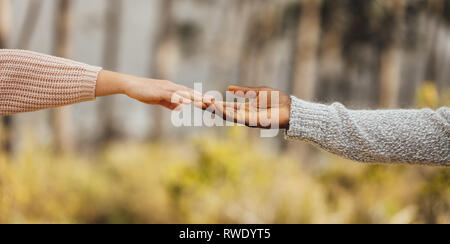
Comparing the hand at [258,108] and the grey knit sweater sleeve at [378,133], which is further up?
the hand at [258,108]

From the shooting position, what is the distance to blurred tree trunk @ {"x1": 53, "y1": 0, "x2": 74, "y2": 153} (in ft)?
19.5

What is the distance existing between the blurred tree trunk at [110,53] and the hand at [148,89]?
8880 millimetres

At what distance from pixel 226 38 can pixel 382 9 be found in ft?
22.1

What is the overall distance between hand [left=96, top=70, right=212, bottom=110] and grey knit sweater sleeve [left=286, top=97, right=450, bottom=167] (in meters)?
0.34

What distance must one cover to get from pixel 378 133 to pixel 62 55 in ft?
18.6

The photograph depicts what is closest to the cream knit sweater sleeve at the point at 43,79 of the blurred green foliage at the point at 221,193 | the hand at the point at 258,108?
the hand at the point at 258,108

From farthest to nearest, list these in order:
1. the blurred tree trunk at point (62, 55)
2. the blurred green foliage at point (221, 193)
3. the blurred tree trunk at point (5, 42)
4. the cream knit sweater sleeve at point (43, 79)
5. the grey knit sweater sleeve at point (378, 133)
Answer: the blurred tree trunk at point (62, 55) → the blurred tree trunk at point (5, 42) → the blurred green foliage at point (221, 193) → the cream knit sweater sleeve at point (43, 79) → the grey knit sweater sleeve at point (378, 133)

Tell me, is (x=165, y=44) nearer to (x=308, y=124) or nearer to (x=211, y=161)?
(x=211, y=161)

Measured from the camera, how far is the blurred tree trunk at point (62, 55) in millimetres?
5957

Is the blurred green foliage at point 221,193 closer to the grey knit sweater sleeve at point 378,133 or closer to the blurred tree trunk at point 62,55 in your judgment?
the blurred tree trunk at point 62,55

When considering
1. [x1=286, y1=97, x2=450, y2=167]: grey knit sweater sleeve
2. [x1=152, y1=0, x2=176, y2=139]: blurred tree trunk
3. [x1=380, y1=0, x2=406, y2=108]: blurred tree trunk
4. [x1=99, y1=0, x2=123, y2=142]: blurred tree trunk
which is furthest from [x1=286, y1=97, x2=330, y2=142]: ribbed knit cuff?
[x1=99, y1=0, x2=123, y2=142]: blurred tree trunk

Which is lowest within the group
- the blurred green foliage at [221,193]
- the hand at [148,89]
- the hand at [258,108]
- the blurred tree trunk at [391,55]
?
the blurred green foliage at [221,193]

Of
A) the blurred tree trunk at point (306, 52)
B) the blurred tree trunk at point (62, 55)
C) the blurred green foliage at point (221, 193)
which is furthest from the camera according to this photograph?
the blurred tree trunk at point (306, 52)

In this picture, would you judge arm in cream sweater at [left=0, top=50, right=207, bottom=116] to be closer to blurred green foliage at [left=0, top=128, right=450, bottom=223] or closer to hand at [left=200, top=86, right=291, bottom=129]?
hand at [left=200, top=86, right=291, bottom=129]
